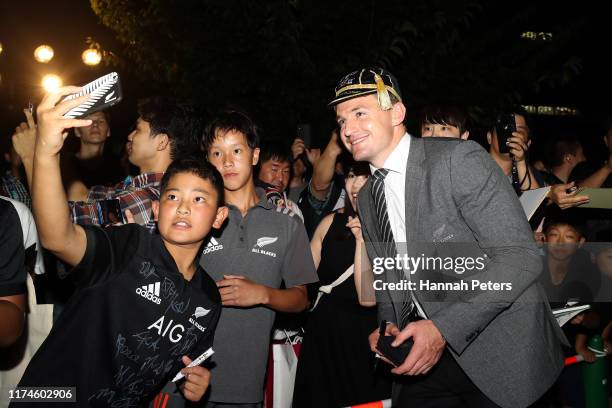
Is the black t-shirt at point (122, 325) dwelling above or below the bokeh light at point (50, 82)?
below

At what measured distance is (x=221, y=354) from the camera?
355 centimetres

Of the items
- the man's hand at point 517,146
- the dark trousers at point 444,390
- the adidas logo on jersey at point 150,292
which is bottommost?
the dark trousers at point 444,390

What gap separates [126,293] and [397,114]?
1.67 metres

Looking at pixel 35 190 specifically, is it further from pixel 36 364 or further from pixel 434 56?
pixel 434 56

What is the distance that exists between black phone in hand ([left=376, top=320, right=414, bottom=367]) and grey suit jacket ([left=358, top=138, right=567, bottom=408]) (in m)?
0.19

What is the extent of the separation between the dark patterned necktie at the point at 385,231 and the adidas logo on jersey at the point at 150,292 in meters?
1.24

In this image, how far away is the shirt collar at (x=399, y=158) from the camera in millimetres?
3121

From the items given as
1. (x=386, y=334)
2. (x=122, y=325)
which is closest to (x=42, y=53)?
Answer: (x=122, y=325)

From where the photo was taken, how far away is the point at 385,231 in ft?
10.6

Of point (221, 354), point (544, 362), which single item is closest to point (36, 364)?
point (221, 354)

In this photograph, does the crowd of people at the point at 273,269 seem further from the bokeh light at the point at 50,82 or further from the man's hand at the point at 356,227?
the bokeh light at the point at 50,82

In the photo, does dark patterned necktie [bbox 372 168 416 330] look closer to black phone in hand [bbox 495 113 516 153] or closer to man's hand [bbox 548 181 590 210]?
black phone in hand [bbox 495 113 516 153]

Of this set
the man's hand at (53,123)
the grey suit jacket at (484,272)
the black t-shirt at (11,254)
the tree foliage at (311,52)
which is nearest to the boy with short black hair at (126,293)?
the man's hand at (53,123)

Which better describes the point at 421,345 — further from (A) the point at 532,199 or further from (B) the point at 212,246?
(A) the point at 532,199
